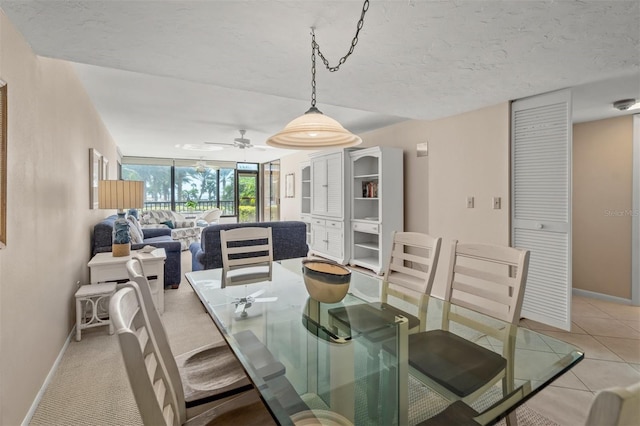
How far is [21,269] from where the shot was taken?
1571 mm

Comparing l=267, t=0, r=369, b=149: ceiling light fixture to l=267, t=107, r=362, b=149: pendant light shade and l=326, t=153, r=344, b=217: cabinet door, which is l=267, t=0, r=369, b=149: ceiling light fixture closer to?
l=267, t=107, r=362, b=149: pendant light shade

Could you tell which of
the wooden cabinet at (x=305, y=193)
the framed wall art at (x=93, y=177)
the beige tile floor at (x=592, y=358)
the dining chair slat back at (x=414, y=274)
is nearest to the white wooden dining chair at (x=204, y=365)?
the dining chair slat back at (x=414, y=274)

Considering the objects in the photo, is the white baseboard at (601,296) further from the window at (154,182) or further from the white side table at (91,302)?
the window at (154,182)

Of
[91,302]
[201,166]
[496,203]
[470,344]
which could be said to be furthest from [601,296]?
[201,166]

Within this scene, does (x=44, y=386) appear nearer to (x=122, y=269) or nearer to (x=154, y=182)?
(x=122, y=269)

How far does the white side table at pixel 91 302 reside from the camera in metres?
2.49

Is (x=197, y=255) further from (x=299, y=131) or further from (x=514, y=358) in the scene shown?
(x=514, y=358)

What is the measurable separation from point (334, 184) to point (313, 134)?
11.4ft

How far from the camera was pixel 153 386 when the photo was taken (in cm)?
74

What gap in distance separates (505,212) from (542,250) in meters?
0.46

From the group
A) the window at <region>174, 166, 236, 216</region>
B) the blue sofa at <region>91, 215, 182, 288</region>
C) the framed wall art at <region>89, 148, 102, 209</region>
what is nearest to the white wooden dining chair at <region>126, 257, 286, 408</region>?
the blue sofa at <region>91, 215, 182, 288</region>

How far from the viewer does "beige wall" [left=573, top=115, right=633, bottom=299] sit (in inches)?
137

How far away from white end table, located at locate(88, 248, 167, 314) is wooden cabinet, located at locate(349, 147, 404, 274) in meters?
2.88

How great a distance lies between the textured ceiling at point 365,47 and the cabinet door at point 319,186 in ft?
7.91
